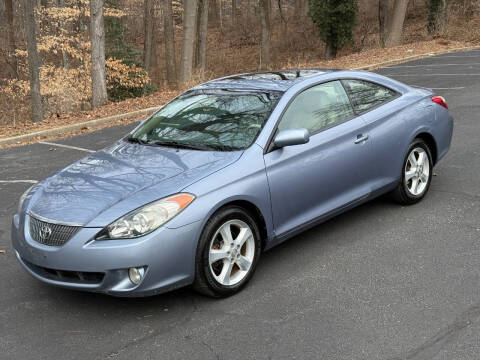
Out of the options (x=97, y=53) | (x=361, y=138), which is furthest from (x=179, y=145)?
(x=97, y=53)

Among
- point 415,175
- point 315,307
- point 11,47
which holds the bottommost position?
point 315,307

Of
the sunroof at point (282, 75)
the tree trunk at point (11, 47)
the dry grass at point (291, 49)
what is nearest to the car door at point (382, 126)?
the sunroof at point (282, 75)

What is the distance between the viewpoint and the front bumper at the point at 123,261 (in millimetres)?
3830

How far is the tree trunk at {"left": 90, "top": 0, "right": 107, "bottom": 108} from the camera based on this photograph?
16.8 m

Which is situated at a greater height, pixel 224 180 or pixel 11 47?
pixel 224 180

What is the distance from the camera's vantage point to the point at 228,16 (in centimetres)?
5603

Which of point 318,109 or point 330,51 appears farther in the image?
point 330,51

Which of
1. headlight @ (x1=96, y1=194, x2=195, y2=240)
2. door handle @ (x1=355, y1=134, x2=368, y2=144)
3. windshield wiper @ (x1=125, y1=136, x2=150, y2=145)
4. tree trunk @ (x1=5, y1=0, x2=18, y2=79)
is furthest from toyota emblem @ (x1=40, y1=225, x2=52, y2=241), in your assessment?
tree trunk @ (x1=5, y1=0, x2=18, y2=79)

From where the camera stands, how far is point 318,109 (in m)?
5.26

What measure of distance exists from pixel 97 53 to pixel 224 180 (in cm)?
1421

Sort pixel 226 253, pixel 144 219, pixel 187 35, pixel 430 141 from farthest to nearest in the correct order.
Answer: pixel 187 35 < pixel 430 141 < pixel 226 253 < pixel 144 219

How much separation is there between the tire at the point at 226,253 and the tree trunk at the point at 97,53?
44.7 feet

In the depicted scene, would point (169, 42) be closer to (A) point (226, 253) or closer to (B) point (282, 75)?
(B) point (282, 75)

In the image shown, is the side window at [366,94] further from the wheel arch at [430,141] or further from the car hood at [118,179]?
the car hood at [118,179]
